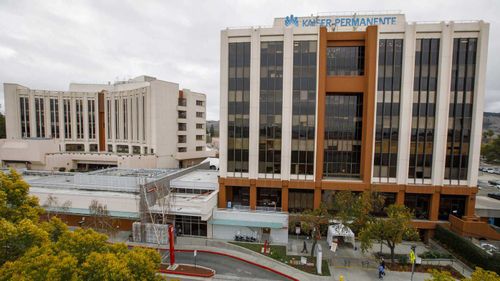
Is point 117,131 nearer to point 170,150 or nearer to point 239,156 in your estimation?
point 170,150

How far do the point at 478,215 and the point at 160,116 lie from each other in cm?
6721

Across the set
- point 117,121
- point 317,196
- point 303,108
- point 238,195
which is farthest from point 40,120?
point 317,196

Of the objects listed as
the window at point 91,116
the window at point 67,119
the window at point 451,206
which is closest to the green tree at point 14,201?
the window at point 451,206

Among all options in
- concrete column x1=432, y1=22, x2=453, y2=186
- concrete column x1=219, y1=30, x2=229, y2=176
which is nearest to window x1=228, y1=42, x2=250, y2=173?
concrete column x1=219, y1=30, x2=229, y2=176

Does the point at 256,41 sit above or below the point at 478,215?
above

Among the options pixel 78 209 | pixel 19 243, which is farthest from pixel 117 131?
pixel 19 243

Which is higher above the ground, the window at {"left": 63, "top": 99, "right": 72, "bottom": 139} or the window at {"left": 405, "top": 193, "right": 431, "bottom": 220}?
the window at {"left": 63, "top": 99, "right": 72, "bottom": 139}

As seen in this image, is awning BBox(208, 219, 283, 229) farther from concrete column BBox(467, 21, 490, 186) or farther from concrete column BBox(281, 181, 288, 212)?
concrete column BBox(467, 21, 490, 186)

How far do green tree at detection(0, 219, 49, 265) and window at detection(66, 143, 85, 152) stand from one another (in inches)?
2576

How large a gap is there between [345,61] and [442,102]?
1605cm

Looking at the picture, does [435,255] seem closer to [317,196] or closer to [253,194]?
[317,196]

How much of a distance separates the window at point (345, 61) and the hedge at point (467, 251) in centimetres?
2744

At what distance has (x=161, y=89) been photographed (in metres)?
61.3

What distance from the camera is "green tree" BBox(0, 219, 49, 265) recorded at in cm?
1442
